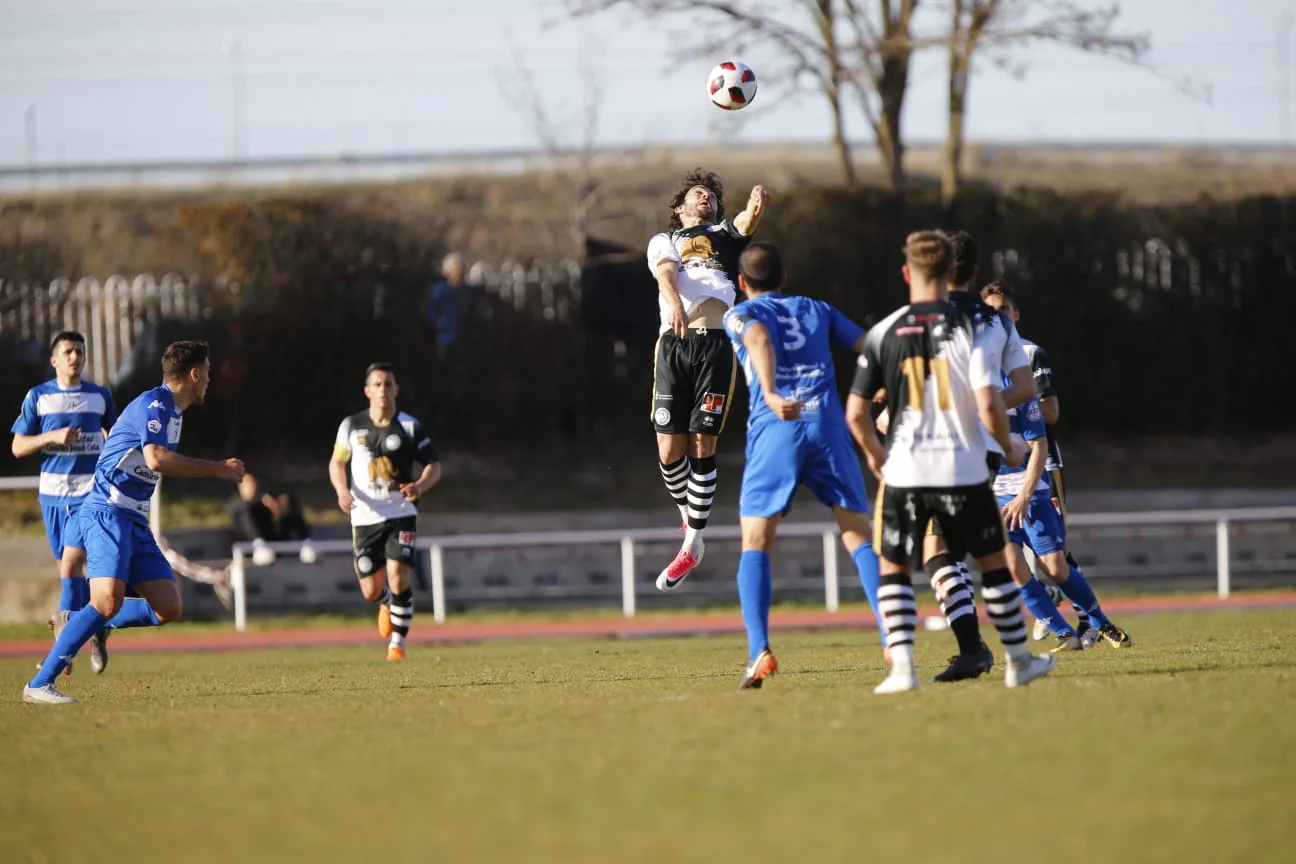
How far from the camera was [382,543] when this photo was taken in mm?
13898

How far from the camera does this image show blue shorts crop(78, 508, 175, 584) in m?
9.85

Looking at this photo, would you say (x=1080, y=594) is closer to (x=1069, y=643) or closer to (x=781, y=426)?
(x=1069, y=643)

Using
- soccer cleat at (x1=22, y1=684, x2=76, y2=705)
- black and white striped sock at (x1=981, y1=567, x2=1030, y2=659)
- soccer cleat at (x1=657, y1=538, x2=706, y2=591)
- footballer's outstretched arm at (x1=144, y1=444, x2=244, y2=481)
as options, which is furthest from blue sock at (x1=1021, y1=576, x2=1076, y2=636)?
soccer cleat at (x1=22, y1=684, x2=76, y2=705)

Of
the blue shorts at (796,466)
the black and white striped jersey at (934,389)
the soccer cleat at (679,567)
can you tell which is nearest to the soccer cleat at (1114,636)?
the soccer cleat at (679,567)

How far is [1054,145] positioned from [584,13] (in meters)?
40.7

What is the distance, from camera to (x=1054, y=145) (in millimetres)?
64062

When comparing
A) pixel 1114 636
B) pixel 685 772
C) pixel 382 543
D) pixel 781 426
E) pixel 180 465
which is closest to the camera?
pixel 685 772

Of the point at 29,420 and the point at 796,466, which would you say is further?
the point at 29,420

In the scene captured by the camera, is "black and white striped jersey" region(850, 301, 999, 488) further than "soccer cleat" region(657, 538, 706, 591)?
No

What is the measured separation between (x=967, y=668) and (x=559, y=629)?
10926mm

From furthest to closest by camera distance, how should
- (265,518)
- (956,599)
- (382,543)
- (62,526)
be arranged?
(265,518) → (382,543) → (62,526) → (956,599)

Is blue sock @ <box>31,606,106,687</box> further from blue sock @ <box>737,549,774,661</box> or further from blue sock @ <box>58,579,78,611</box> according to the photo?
blue sock @ <box>737,549,774,661</box>

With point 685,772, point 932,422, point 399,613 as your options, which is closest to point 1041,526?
point 932,422

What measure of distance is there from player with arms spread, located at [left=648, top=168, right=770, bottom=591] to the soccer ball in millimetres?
689
